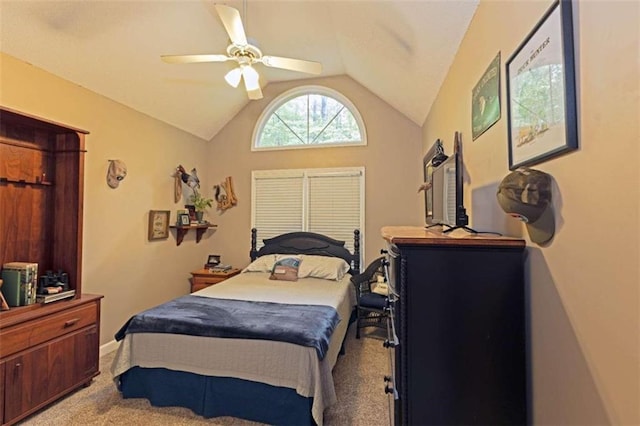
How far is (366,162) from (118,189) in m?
3.03

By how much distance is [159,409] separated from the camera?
2416 millimetres

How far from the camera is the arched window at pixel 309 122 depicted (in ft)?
15.4

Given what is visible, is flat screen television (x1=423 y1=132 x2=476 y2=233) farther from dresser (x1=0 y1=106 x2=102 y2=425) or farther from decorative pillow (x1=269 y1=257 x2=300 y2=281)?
dresser (x1=0 y1=106 x2=102 y2=425)

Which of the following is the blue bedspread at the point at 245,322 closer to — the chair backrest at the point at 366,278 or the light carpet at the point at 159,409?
the light carpet at the point at 159,409

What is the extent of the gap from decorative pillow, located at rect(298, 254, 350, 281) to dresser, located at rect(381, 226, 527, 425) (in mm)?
2581

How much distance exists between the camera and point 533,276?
129 centimetres

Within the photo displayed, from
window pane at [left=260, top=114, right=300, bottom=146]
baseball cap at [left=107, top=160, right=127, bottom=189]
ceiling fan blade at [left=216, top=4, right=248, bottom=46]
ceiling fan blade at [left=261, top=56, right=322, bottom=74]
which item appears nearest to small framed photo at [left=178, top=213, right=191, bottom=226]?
baseball cap at [left=107, top=160, right=127, bottom=189]

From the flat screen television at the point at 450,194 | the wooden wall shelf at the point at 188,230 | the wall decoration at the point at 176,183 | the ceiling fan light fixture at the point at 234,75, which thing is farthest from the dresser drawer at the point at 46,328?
the flat screen television at the point at 450,194

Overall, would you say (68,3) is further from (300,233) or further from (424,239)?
(300,233)

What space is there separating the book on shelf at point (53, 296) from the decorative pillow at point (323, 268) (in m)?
2.22

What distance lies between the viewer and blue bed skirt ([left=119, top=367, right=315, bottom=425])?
2.19m

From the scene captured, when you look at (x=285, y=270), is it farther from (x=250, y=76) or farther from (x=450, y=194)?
(x=450, y=194)

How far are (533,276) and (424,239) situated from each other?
430 mm

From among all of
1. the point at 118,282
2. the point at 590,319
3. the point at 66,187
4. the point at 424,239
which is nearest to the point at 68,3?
the point at 66,187
